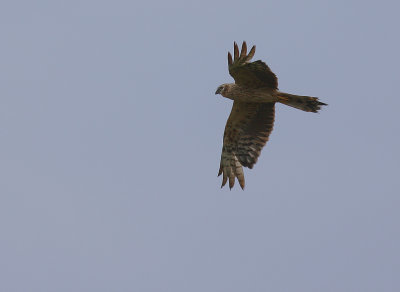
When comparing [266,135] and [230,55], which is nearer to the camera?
[230,55]

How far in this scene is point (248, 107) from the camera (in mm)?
22047

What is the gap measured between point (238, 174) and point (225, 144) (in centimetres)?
80

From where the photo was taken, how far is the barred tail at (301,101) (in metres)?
21.2

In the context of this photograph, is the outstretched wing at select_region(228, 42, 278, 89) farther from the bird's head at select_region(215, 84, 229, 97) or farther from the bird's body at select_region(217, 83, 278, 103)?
the bird's head at select_region(215, 84, 229, 97)

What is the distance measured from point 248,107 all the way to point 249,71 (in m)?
1.39

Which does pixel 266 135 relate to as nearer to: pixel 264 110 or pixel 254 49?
pixel 264 110

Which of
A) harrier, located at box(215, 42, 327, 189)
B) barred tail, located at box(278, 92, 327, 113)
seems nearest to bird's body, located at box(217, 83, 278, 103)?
harrier, located at box(215, 42, 327, 189)

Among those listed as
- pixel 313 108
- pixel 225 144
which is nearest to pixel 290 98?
pixel 313 108

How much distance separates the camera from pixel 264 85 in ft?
69.7

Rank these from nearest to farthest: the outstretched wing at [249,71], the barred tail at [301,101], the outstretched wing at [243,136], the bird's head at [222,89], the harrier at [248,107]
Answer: the outstretched wing at [249,71], the harrier at [248,107], the barred tail at [301,101], the bird's head at [222,89], the outstretched wing at [243,136]

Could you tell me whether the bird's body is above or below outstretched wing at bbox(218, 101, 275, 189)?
above

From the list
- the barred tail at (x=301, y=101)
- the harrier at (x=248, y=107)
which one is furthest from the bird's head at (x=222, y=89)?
A: the barred tail at (x=301, y=101)

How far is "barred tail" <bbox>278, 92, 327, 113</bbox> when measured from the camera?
21.2 meters

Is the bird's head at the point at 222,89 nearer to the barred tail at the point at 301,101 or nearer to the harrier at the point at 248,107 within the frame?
the harrier at the point at 248,107
